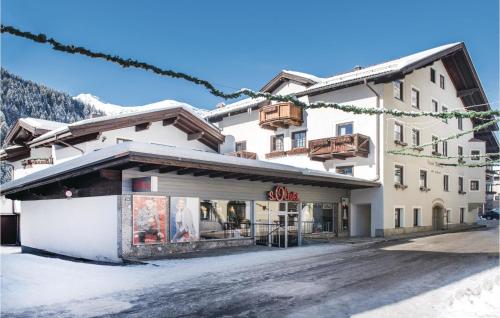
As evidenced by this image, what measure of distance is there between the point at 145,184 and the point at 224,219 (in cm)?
496

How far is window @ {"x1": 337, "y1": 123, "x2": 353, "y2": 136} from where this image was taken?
27.3 m

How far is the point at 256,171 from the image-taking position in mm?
17188

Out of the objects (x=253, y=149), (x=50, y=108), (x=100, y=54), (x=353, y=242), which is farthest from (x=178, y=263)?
(x=50, y=108)

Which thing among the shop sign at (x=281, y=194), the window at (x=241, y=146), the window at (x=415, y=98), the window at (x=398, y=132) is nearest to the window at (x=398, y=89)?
the window at (x=415, y=98)

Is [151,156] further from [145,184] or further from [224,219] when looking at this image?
[224,219]

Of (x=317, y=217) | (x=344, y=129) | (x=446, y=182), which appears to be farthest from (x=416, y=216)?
(x=317, y=217)

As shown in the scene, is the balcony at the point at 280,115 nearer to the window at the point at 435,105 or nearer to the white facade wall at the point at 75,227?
the window at the point at 435,105

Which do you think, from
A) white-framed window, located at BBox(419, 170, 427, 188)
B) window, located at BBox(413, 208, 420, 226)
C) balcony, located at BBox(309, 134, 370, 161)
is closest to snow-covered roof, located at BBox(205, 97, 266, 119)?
balcony, located at BBox(309, 134, 370, 161)

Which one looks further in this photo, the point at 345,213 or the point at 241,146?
the point at 241,146

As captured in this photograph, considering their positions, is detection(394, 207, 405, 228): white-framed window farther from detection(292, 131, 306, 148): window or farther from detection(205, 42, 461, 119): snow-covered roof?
detection(205, 42, 461, 119): snow-covered roof

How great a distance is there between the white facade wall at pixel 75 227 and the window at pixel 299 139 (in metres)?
17.2

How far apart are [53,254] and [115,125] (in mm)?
6854

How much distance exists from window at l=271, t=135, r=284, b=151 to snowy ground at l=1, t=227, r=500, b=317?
16.4 m

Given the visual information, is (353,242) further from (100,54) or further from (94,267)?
(100,54)
